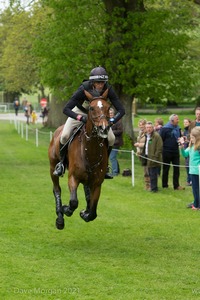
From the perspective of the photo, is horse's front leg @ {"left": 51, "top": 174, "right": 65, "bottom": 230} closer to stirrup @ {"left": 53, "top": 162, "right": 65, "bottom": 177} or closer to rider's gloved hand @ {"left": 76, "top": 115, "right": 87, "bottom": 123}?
stirrup @ {"left": 53, "top": 162, "right": 65, "bottom": 177}

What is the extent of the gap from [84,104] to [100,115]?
1437 mm

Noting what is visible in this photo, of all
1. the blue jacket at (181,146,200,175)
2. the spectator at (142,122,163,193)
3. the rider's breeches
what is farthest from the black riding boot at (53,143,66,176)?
the spectator at (142,122,163,193)

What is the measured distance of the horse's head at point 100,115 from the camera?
1112 centimetres

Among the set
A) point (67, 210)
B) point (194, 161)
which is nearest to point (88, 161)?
point (67, 210)

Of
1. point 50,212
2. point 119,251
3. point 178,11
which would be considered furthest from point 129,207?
point 178,11

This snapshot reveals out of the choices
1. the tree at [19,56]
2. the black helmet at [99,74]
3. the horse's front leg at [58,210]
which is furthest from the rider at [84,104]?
the tree at [19,56]

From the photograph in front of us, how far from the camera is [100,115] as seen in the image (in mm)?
11180

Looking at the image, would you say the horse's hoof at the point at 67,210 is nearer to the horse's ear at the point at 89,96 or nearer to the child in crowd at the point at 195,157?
the horse's ear at the point at 89,96

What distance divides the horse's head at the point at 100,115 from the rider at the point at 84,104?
0.27 meters

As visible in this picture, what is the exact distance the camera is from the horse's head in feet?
36.5

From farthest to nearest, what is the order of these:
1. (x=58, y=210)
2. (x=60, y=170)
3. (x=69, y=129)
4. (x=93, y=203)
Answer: (x=58, y=210), (x=60, y=170), (x=69, y=129), (x=93, y=203)

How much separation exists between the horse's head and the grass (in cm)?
193

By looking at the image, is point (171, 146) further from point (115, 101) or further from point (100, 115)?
point (100, 115)

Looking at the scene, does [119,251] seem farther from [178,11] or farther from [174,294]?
[178,11]
